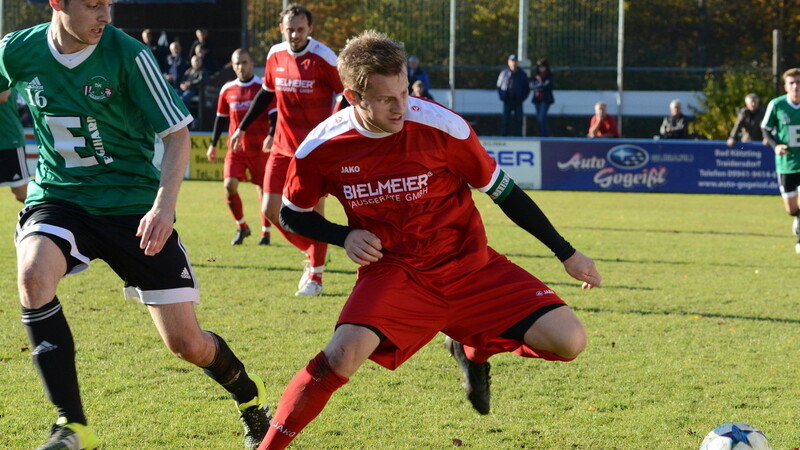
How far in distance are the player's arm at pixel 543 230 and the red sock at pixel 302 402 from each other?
40.2 inches

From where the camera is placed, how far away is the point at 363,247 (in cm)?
410

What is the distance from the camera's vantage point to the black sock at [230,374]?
4.46m

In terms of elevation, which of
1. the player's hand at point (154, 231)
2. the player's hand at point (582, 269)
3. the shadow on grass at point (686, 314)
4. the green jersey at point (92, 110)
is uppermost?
the green jersey at point (92, 110)

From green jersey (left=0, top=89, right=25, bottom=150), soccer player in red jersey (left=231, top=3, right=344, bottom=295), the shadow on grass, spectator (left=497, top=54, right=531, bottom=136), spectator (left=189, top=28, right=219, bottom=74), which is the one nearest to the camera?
the shadow on grass

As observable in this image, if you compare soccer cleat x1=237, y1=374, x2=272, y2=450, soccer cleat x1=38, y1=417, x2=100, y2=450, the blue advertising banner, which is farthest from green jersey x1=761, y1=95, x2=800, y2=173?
soccer cleat x1=38, y1=417, x2=100, y2=450

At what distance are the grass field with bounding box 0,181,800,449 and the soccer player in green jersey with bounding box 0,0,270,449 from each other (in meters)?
0.70

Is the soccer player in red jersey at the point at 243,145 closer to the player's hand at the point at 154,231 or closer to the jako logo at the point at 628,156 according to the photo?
the player's hand at the point at 154,231

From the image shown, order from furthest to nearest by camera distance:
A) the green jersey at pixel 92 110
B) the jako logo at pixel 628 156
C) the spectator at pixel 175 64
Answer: the spectator at pixel 175 64, the jako logo at pixel 628 156, the green jersey at pixel 92 110

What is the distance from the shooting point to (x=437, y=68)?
25250 millimetres

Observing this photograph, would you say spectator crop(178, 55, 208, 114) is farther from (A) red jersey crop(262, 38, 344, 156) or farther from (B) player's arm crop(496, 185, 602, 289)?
(B) player's arm crop(496, 185, 602, 289)

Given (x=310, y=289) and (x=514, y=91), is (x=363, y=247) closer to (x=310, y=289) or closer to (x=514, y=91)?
(x=310, y=289)

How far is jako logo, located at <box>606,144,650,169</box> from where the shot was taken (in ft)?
67.9

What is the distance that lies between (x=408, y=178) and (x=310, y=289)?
13.7ft

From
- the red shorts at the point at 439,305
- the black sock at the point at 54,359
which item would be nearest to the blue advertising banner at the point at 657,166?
the red shorts at the point at 439,305
